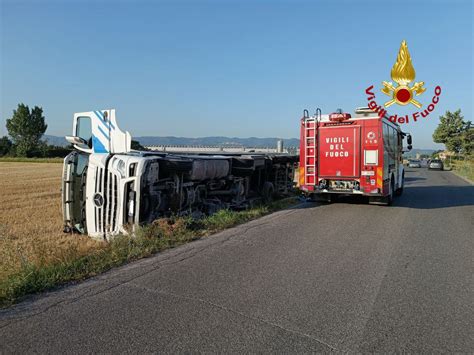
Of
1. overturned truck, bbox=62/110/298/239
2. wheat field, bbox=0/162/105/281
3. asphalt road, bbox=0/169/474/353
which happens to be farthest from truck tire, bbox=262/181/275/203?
wheat field, bbox=0/162/105/281

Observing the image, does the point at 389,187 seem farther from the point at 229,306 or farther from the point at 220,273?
the point at 229,306

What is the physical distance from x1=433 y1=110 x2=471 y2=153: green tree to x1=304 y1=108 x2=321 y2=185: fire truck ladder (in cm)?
4263

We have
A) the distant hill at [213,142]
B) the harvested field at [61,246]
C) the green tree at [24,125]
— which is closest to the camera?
the harvested field at [61,246]

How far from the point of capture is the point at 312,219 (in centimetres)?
968

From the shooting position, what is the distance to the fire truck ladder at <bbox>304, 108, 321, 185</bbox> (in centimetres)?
1210

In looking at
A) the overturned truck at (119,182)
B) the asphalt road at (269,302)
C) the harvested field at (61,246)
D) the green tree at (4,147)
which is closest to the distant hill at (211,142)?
the green tree at (4,147)

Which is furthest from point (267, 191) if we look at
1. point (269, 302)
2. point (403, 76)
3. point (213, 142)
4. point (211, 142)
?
point (211, 142)

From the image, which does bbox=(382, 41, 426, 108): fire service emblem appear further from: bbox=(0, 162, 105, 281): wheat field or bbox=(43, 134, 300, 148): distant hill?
bbox=(0, 162, 105, 281): wheat field

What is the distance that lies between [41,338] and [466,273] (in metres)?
5.21

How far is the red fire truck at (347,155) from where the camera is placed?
1128 cm

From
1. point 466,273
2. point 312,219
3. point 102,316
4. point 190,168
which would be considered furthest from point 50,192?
point 466,273

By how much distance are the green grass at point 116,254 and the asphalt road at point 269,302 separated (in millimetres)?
267

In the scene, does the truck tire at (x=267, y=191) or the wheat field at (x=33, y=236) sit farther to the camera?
the truck tire at (x=267, y=191)

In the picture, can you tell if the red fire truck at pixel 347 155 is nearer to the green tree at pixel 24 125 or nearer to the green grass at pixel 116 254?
the green grass at pixel 116 254
